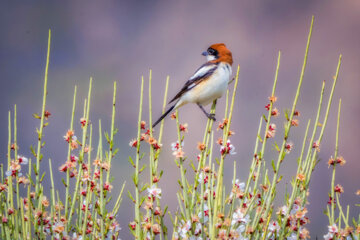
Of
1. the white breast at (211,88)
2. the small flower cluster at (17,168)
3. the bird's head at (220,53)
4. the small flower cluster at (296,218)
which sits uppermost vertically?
the bird's head at (220,53)

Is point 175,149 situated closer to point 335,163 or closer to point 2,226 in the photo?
point 335,163

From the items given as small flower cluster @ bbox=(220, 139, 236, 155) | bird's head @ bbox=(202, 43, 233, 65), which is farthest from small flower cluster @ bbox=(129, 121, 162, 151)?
bird's head @ bbox=(202, 43, 233, 65)

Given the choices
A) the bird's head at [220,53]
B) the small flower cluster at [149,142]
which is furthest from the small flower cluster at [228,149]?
the bird's head at [220,53]

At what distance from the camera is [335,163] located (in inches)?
90.0

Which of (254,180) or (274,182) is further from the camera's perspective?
(254,180)

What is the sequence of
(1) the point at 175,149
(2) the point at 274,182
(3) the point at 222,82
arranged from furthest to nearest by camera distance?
(3) the point at 222,82
(1) the point at 175,149
(2) the point at 274,182

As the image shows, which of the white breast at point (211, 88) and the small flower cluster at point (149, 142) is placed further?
the white breast at point (211, 88)

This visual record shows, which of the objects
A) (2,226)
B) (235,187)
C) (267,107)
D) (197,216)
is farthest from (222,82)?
(2,226)

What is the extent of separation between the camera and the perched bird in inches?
122

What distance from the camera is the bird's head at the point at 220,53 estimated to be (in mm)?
3312

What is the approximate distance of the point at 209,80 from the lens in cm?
314

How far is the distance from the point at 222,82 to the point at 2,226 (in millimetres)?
1764

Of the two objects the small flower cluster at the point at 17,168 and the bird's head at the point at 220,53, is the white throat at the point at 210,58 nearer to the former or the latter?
the bird's head at the point at 220,53

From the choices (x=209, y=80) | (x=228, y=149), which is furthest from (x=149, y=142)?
(x=209, y=80)
